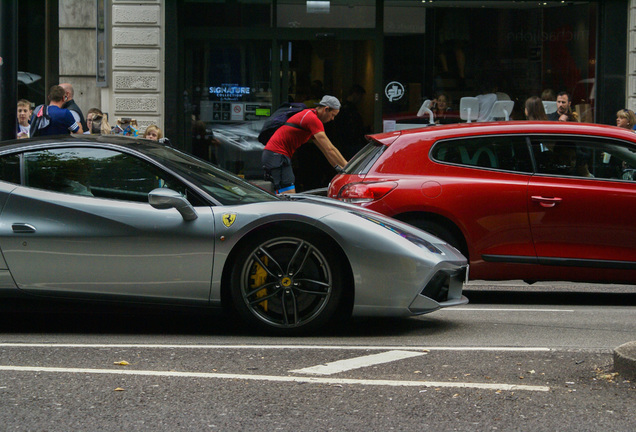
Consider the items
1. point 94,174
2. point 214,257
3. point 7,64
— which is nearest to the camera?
point 214,257

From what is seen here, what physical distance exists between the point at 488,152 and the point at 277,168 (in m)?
3.26

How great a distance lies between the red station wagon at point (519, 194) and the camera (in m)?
8.12

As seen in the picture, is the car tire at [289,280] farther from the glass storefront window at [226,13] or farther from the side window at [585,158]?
the glass storefront window at [226,13]

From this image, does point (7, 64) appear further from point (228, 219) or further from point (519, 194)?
point (519, 194)

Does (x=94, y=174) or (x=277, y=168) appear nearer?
(x=94, y=174)

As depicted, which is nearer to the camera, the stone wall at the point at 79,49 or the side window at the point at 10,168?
the side window at the point at 10,168

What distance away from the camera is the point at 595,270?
321 inches

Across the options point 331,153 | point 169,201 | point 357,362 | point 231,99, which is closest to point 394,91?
point 231,99

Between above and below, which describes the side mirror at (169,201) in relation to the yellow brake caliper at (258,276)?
above

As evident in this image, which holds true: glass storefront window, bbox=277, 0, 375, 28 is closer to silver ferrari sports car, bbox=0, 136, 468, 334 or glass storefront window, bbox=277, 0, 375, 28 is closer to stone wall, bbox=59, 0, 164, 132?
stone wall, bbox=59, 0, 164, 132

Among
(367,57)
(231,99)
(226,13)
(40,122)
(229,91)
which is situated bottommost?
(40,122)

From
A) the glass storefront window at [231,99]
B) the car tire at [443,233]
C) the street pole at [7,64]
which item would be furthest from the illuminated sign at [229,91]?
the car tire at [443,233]

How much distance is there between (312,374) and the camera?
17.3 ft

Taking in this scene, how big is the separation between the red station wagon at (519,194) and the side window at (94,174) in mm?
2468
